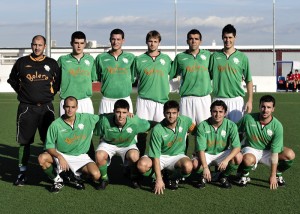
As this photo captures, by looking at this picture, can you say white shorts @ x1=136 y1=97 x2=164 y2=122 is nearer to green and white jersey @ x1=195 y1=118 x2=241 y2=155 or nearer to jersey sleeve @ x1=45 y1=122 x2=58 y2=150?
green and white jersey @ x1=195 y1=118 x2=241 y2=155

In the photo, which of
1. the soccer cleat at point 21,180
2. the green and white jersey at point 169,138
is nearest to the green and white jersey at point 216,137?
the green and white jersey at point 169,138

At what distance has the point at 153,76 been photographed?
6.10 meters

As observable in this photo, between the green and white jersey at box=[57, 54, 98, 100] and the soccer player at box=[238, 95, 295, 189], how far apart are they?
1.90 metres

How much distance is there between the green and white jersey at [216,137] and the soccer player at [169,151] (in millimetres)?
184

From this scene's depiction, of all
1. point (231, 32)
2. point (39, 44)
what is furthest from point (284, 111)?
point (39, 44)

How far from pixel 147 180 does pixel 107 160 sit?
56cm

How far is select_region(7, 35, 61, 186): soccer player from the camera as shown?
5703mm

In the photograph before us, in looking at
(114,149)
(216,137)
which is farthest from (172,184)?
(114,149)

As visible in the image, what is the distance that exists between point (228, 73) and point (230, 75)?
0.03 meters

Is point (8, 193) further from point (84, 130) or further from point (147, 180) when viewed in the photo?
point (147, 180)

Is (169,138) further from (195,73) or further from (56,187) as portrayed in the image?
(56,187)

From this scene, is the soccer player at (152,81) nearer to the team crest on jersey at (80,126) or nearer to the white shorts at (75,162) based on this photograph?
the team crest on jersey at (80,126)

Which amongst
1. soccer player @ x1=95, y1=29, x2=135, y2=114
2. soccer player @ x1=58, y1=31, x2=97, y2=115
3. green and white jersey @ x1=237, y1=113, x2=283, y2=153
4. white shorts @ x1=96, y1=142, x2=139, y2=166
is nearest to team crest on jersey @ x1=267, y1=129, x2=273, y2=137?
green and white jersey @ x1=237, y1=113, x2=283, y2=153

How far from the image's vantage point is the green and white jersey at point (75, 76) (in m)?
6.05
